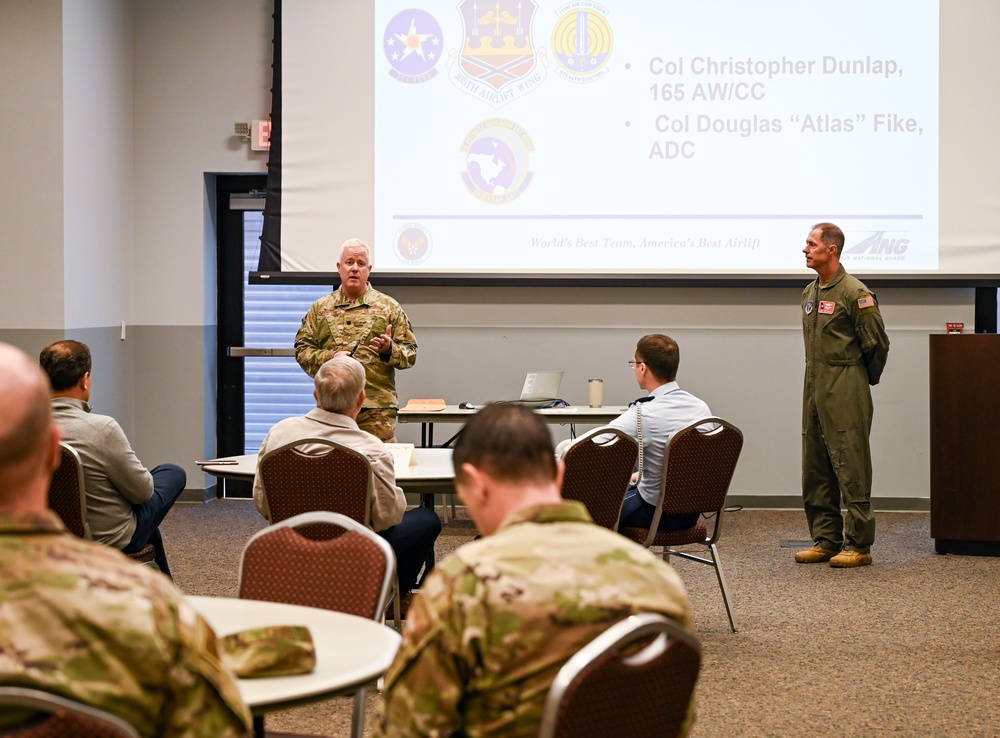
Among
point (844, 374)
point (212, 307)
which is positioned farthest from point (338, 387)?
point (212, 307)

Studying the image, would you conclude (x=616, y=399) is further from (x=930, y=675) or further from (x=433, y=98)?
(x=930, y=675)

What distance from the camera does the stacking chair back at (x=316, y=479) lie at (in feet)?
10.4

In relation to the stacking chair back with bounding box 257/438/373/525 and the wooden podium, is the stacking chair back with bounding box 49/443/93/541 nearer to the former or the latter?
the stacking chair back with bounding box 257/438/373/525

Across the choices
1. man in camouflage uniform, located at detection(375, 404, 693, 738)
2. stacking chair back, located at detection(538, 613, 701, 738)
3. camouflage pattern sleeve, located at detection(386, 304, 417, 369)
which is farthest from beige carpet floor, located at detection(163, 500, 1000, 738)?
man in camouflage uniform, located at detection(375, 404, 693, 738)

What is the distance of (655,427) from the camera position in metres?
4.00

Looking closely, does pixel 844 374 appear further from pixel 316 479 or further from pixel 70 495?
pixel 70 495

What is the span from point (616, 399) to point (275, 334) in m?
2.36

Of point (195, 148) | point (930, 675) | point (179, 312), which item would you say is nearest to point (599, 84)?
point (195, 148)

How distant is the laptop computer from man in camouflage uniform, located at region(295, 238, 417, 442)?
44.5 inches

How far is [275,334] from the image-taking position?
7098mm

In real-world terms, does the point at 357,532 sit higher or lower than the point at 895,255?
lower

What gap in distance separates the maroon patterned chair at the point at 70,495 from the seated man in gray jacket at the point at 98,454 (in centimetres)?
7

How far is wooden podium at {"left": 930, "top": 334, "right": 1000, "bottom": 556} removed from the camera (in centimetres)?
540

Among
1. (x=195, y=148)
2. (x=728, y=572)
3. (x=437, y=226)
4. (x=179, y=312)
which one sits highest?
(x=195, y=148)
